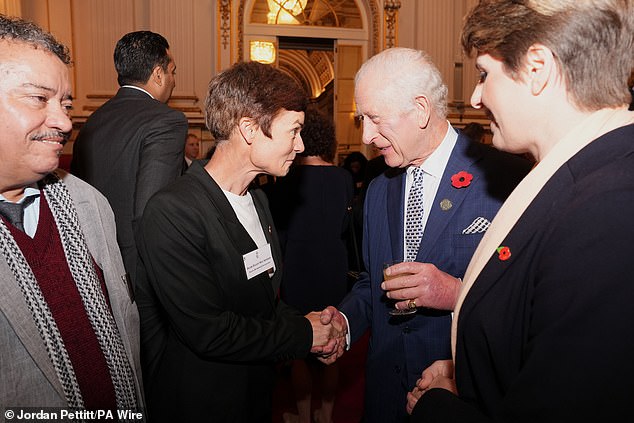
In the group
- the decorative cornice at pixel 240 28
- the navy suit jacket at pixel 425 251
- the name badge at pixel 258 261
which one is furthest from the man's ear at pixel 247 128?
the decorative cornice at pixel 240 28

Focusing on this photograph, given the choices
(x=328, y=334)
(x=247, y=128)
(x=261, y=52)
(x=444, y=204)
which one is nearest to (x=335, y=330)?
(x=328, y=334)

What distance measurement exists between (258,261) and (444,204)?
72cm

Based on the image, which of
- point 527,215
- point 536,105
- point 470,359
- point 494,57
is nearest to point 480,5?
point 494,57

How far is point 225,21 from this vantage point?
824 cm

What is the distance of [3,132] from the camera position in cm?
133

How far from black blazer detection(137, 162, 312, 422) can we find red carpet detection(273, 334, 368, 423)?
1.89 m

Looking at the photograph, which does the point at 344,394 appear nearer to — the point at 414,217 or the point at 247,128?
the point at 414,217

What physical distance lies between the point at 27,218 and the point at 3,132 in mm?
310

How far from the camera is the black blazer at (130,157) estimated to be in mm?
2719

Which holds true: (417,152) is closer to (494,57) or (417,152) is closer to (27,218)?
(494,57)

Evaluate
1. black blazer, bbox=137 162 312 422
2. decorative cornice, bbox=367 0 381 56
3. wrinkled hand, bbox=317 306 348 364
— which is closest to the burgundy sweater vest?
black blazer, bbox=137 162 312 422

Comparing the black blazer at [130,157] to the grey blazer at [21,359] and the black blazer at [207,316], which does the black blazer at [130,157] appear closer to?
the black blazer at [207,316]

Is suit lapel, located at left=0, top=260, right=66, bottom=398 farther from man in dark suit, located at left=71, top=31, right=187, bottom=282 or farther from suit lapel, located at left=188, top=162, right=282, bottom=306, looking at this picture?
man in dark suit, located at left=71, top=31, right=187, bottom=282

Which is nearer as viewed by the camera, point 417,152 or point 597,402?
point 597,402
